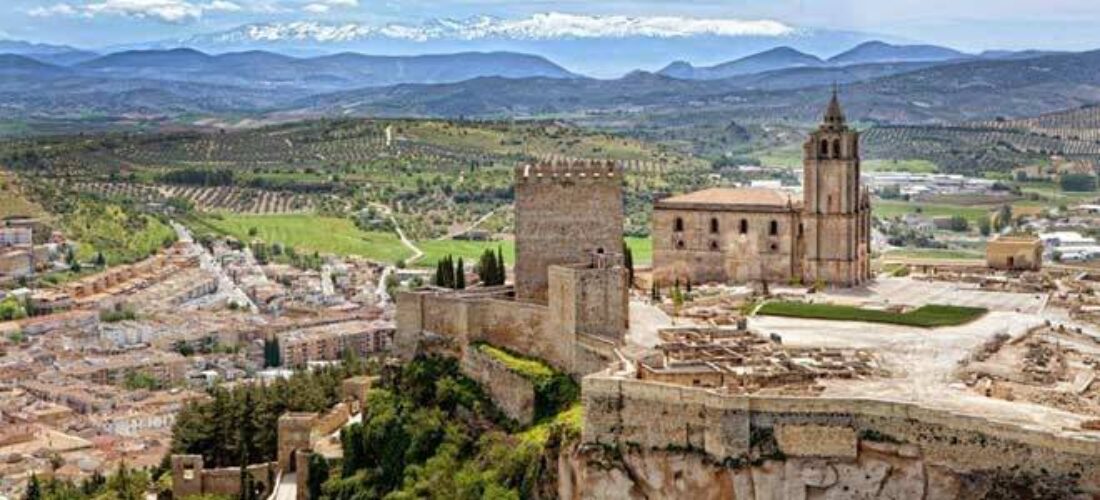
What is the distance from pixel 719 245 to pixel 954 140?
3824 inches

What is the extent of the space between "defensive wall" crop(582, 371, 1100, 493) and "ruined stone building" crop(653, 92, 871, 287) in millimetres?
21356

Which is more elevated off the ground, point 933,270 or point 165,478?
point 933,270

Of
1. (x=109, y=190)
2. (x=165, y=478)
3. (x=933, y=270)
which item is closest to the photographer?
(x=165, y=478)

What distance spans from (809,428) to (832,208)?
925 inches

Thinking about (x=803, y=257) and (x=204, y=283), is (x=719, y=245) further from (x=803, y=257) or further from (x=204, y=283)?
(x=204, y=283)

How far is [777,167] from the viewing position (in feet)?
443

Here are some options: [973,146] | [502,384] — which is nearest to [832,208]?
[502,384]

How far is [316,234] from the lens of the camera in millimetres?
112375

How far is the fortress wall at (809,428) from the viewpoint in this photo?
2562 centimetres

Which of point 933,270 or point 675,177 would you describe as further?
point 675,177

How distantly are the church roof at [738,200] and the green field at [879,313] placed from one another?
8.73 meters

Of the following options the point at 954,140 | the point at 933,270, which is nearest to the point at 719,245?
the point at 933,270

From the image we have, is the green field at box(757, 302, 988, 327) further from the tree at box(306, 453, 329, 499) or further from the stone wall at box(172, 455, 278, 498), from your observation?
the stone wall at box(172, 455, 278, 498)

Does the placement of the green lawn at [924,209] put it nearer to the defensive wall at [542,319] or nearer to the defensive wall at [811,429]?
the defensive wall at [542,319]
